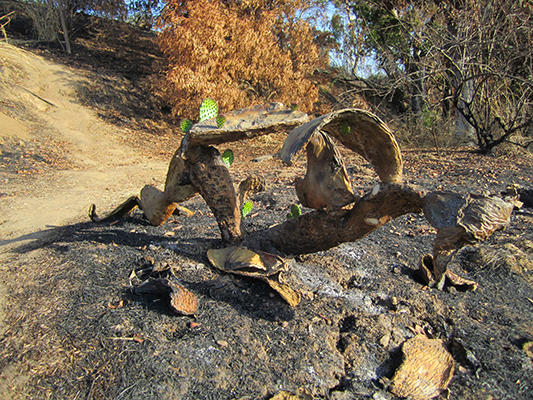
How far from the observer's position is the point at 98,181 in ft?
22.4

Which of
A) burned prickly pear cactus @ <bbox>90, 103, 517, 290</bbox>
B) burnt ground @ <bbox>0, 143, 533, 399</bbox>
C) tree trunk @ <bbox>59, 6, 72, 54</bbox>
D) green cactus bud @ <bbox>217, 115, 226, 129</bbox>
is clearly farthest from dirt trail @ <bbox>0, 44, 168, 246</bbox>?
green cactus bud @ <bbox>217, 115, 226, 129</bbox>

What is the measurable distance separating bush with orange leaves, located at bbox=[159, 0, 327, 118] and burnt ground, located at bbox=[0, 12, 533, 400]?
23.5ft

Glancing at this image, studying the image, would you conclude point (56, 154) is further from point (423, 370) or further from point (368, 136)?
point (423, 370)

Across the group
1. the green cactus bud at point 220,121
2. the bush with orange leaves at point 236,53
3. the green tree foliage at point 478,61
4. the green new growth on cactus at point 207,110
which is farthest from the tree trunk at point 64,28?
the green cactus bud at point 220,121

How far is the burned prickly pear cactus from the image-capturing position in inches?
79.8

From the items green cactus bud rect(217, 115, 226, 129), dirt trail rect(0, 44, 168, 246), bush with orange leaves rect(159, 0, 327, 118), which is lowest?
dirt trail rect(0, 44, 168, 246)

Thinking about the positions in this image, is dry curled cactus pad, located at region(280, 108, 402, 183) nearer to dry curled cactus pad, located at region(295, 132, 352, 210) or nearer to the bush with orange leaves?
dry curled cactus pad, located at region(295, 132, 352, 210)

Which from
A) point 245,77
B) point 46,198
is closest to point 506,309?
point 46,198

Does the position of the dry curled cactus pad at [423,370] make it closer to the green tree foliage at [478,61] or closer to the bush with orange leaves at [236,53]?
the green tree foliage at [478,61]

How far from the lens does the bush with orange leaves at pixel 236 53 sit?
9.95 metres

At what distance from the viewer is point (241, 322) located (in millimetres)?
2488

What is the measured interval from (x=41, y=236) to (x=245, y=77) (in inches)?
342

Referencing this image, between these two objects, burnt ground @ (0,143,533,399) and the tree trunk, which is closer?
burnt ground @ (0,143,533,399)

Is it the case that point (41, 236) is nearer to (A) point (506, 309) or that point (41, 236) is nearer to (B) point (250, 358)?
(B) point (250, 358)
